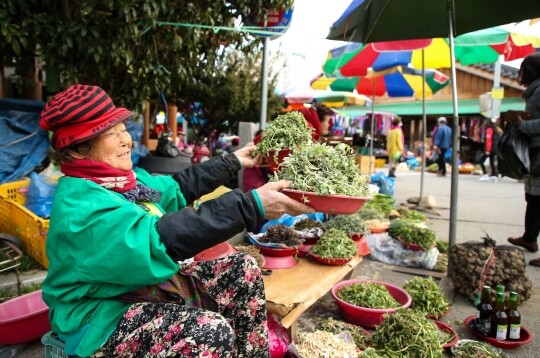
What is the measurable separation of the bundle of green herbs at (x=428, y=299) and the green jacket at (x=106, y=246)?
2189mm

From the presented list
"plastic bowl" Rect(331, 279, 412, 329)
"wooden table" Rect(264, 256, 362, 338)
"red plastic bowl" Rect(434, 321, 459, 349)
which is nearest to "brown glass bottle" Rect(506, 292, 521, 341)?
"red plastic bowl" Rect(434, 321, 459, 349)

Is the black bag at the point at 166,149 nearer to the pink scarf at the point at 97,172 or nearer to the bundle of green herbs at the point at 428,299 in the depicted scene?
the bundle of green herbs at the point at 428,299

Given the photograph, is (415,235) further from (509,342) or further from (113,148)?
(113,148)

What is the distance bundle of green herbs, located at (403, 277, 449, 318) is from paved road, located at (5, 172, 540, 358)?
0.19 m

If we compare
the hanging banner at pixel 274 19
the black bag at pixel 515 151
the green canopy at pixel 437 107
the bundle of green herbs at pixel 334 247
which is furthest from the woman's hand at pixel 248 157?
the green canopy at pixel 437 107

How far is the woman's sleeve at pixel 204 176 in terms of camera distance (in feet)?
8.45

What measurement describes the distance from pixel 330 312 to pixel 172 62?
3.45 meters

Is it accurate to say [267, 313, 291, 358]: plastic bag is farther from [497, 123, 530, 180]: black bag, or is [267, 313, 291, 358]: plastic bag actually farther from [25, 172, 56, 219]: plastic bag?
[497, 123, 530, 180]: black bag

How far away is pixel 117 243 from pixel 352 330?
6.35 ft

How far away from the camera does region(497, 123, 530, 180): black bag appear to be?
442cm

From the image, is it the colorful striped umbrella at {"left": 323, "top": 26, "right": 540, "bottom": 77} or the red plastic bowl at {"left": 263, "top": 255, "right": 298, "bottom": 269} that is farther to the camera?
the colorful striped umbrella at {"left": 323, "top": 26, "right": 540, "bottom": 77}

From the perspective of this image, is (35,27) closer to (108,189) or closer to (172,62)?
(172,62)

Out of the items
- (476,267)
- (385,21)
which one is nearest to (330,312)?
(476,267)

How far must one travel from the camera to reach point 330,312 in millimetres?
3500
